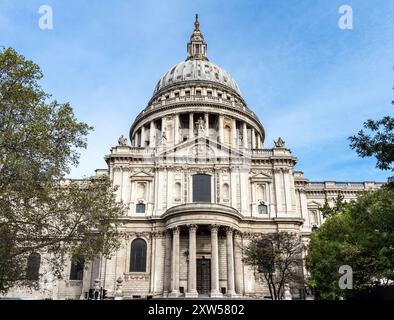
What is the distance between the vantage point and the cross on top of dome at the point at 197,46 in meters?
82.1

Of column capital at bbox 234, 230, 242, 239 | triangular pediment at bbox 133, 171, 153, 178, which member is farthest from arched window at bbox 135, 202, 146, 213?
column capital at bbox 234, 230, 242, 239

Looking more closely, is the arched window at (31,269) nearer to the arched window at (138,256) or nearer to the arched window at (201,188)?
the arched window at (138,256)

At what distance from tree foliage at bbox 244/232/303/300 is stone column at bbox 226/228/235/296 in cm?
290

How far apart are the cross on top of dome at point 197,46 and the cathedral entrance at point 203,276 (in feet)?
163

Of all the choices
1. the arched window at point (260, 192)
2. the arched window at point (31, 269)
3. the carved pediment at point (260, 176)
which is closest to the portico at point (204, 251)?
the arched window at point (260, 192)

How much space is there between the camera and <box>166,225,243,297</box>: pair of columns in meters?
38.8

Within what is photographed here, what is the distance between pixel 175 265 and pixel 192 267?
2.07m

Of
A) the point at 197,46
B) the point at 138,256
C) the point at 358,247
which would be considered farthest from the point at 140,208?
the point at 197,46

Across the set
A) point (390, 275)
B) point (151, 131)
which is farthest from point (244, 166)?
point (390, 275)

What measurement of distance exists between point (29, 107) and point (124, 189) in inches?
1039

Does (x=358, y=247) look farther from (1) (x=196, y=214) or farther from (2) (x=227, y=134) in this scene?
(2) (x=227, y=134)

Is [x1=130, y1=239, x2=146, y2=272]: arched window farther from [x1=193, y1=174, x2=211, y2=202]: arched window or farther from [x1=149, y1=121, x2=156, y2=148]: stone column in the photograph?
[x1=149, y1=121, x2=156, y2=148]: stone column
